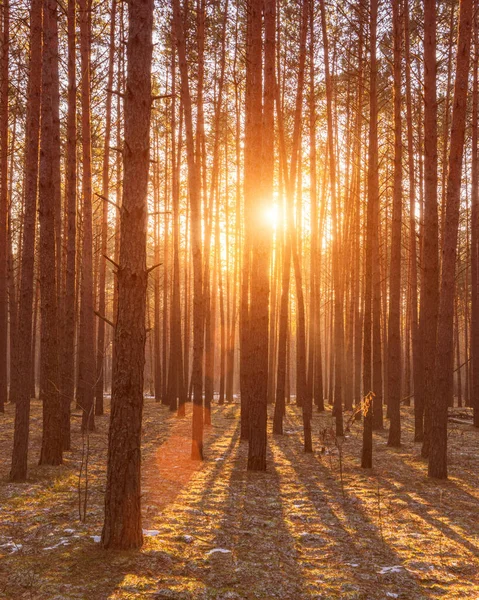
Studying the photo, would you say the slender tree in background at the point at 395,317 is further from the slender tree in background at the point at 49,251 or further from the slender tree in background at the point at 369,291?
the slender tree in background at the point at 49,251

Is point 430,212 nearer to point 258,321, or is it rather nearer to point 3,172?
point 258,321

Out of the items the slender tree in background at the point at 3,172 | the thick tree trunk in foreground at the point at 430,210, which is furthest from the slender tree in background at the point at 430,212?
the slender tree in background at the point at 3,172

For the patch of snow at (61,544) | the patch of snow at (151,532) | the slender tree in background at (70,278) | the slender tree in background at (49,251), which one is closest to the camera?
the patch of snow at (61,544)

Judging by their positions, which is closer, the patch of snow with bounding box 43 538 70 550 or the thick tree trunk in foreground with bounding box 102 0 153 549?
the thick tree trunk in foreground with bounding box 102 0 153 549

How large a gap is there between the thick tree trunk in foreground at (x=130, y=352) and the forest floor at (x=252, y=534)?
0.32 m

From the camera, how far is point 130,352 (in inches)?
193

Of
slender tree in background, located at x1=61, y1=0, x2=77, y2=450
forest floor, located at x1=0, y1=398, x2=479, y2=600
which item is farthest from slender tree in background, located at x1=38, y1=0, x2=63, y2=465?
slender tree in background, located at x1=61, y1=0, x2=77, y2=450

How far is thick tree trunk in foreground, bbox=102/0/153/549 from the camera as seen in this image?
16.0 feet

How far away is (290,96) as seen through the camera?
18.0 metres

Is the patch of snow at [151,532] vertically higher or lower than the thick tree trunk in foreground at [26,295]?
lower

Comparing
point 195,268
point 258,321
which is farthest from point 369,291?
point 195,268

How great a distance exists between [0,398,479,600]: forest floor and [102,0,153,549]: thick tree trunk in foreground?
0.32 m

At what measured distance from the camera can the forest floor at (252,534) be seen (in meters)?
4.35

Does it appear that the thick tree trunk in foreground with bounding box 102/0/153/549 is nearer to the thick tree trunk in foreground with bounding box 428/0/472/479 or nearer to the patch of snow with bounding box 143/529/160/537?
the patch of snow with bounding box 143/529/160/537
